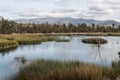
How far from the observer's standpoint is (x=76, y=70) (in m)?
14.1

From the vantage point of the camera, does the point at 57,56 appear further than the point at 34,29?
No

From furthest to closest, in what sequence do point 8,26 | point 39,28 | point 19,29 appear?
point 39,28 → point 19,29 → point 8,26

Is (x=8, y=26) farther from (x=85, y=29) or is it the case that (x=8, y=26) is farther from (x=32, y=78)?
(x=32, y=78)

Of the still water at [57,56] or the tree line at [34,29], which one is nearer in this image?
the still water at [57,56]

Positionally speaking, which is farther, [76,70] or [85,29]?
[85,29]

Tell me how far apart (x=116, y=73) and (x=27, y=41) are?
53788mm

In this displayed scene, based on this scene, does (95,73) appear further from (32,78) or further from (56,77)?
(32,78)

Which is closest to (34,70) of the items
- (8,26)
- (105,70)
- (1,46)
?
(105,70)

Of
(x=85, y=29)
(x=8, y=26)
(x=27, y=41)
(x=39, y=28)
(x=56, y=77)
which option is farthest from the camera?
(x=85, y=29)

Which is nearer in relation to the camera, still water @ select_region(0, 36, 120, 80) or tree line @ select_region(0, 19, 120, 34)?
still water @ select_region(0, 36, 120, 80)

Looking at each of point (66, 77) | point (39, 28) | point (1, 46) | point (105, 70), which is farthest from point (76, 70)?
point (39, 28)

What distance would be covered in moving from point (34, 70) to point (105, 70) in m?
4.81

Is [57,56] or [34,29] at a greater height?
[57,56]

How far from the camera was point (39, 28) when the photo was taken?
137125 millimetres
